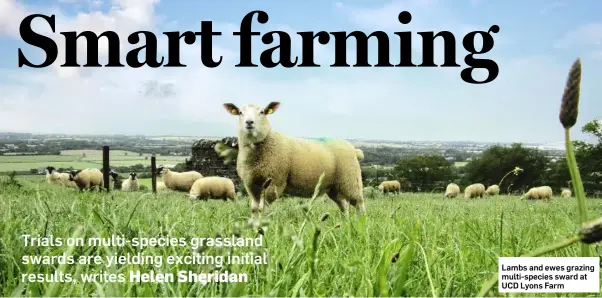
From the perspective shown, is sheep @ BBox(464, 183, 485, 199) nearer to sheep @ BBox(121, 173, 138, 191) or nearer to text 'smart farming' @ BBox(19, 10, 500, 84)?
sheep @ BBox(121, 173, 138, 191)

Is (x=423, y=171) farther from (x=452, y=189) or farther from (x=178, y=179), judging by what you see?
(x=178, y=179)

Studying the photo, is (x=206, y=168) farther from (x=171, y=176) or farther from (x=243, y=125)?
(x=243, y=125)

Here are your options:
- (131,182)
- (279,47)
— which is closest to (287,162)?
(279,47)

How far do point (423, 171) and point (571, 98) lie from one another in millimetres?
14997

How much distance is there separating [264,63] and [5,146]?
2449 millimetres

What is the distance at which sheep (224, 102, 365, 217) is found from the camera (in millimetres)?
4773

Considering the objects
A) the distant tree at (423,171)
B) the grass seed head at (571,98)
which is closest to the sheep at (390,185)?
the distant tree at (423,171)

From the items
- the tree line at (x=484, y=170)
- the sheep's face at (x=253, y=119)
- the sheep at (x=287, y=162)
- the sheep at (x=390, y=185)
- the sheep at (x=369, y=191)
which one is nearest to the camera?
the sheep's face at (x=253, y=119)

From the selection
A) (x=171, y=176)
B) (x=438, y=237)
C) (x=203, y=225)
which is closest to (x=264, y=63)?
(x=203, y=225)

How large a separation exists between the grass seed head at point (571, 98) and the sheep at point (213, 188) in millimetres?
10278

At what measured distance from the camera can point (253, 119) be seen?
4.67 m

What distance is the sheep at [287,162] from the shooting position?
4.77 metres

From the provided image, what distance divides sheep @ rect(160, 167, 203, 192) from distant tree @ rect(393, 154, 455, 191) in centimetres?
578

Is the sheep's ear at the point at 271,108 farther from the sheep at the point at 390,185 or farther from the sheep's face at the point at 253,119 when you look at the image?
the sheep at the point at 390,185
